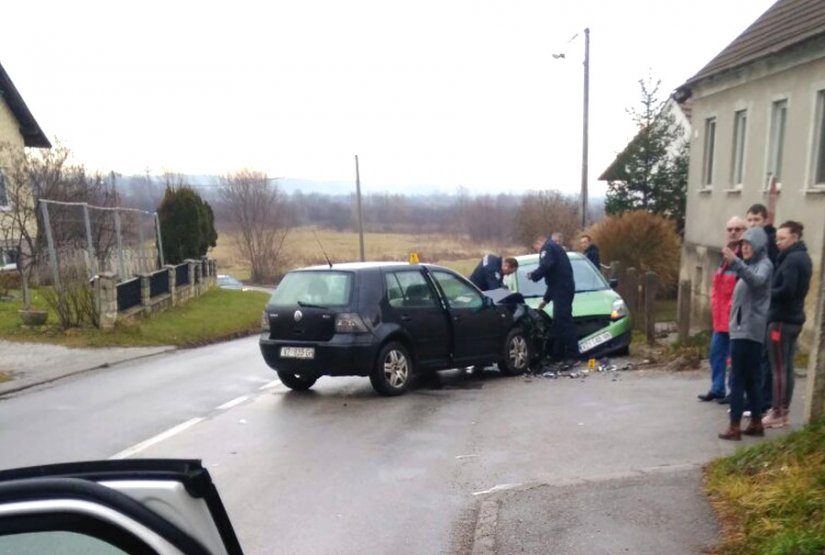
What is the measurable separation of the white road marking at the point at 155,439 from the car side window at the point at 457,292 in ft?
12.5

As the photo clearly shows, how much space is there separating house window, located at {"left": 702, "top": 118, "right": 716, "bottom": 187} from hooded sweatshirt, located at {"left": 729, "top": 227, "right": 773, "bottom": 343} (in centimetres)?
1515

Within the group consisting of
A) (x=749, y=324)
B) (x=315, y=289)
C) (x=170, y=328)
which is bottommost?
(x=170, y=328)

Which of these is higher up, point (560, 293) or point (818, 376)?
point (818, 376)

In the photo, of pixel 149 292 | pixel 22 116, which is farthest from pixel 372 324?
pixel 22 116

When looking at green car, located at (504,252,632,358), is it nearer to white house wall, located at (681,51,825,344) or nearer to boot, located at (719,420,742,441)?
white house wall, located at (681,51,825,344)

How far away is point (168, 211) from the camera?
3231cm

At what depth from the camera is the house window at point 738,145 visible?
19062mm

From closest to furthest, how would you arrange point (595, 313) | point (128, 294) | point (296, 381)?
point (296, 381), point (595, 313), point (128, 294)

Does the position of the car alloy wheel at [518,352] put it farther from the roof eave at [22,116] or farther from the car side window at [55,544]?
the roof eave at [22,116]

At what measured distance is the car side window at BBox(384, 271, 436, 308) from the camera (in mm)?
10570

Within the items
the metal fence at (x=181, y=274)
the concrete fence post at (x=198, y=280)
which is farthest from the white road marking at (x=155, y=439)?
the concrete fence post at (x=198, y=280)

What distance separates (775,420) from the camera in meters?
7.26

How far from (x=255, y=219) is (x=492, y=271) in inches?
1750

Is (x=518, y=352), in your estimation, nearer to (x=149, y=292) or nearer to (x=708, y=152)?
(x=708, y=152)
